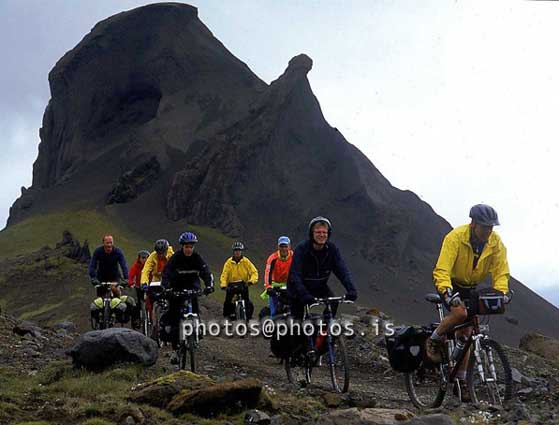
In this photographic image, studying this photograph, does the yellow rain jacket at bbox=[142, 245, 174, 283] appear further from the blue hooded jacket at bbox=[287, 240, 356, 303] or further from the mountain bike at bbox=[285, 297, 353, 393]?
the blue hooded jacket at bbox=[287, 240, 356, 303]

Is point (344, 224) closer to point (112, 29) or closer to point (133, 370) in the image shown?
point (112, 29)

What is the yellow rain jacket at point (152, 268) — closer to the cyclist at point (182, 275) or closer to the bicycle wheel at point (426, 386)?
the cyclist at point (182, 275)

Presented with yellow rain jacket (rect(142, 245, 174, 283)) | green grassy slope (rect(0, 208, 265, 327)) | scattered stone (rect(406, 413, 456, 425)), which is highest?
green grassy slope (rect(0, 208, 265, 327))

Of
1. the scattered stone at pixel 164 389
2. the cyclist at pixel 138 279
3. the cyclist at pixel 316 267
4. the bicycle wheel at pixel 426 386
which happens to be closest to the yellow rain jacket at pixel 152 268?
the cyclist at pixel 138 279

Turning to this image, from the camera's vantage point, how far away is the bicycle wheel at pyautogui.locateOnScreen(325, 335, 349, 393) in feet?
36.4

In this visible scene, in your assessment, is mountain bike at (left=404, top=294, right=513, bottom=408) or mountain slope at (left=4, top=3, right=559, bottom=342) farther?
mountain slope at (left=4, top=3, right=559, bottom=342)

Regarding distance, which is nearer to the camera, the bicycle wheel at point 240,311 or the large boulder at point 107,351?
the large boulder at point 107,351

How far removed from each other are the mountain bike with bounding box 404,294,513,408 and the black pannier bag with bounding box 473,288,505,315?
0.23m

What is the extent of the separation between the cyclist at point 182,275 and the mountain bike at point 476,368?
5098 millimetres

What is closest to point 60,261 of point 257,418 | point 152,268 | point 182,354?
point 152,268

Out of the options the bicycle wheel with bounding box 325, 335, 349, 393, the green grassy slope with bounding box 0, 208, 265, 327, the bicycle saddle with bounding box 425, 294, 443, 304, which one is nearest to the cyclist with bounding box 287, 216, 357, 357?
the bicycle wheel with bounding box 325, 335, 349, 393

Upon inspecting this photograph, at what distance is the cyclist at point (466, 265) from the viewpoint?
907 cm

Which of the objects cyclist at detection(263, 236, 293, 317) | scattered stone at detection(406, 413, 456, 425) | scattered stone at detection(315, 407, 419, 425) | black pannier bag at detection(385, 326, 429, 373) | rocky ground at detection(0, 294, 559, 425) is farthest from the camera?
cyclist at detection(263, 236, 293, 317)

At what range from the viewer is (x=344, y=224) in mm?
136125
